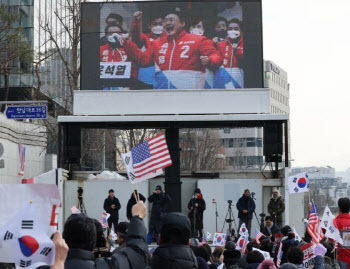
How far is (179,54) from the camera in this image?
29.1 metres

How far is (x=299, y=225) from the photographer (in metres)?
25.7

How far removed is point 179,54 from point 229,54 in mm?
1562

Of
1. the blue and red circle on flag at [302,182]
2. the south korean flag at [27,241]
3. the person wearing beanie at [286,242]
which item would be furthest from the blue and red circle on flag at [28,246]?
the blue and red circle on flag at [302,182]

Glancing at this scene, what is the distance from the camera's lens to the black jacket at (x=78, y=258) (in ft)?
17.7

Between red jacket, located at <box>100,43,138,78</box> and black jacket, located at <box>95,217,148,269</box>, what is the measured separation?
23.2m

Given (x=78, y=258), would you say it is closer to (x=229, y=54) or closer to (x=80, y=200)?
(x=80, y=200)

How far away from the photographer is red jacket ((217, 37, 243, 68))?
29.2 metres

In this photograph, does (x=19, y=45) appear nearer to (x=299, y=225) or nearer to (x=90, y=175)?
→ (x=90, y=175)

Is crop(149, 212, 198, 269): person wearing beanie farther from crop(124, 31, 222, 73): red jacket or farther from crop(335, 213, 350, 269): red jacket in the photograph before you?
crop(124, 31, 222, 73): red jacket

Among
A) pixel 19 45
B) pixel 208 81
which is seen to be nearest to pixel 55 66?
pixel 19 45

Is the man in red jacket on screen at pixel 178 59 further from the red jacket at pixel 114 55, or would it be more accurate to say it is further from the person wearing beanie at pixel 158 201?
the person wearing beanie at pixel 158 201

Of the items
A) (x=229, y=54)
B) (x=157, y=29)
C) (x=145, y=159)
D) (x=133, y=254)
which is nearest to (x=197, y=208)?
(x=229, y=54)

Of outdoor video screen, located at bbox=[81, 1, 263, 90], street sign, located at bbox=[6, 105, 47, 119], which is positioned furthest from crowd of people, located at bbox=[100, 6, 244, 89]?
street sign, located at bbox=[6, 105, 47, 119]

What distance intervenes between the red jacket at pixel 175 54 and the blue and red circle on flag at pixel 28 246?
24.6 meters
